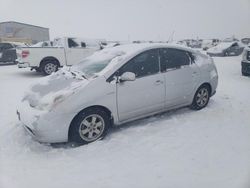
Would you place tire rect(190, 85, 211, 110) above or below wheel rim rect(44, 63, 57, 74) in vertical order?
A: below

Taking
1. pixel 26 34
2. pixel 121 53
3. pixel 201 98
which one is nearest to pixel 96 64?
pixel 121 53

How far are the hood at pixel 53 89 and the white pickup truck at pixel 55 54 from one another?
6.54 meters

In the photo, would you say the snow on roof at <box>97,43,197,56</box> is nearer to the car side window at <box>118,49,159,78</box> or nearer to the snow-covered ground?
the car side window at <box>118,49,159,78</box>

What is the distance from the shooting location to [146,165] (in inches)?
132

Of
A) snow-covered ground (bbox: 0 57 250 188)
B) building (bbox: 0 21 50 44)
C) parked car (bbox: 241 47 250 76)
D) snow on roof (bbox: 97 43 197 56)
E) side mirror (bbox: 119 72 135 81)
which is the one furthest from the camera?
building (bbox: 0 21 50 44)

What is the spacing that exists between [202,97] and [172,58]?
1.18 m

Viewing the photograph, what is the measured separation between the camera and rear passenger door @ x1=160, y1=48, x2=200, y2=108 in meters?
4.87

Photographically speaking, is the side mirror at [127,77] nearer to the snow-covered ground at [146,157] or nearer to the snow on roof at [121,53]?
the snow on roof at [121,53]

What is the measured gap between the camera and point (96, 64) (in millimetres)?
4742

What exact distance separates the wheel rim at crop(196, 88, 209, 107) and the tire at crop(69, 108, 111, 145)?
7.29ft

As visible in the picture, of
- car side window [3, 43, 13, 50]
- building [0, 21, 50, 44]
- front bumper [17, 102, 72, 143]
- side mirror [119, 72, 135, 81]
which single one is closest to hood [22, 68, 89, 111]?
front bumper [17, 102, 72, 143]

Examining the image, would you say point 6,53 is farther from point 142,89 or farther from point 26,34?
point 26,34

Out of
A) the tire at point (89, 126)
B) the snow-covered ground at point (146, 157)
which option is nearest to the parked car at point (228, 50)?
Answer: the snow-covered ground at point (146, 157)

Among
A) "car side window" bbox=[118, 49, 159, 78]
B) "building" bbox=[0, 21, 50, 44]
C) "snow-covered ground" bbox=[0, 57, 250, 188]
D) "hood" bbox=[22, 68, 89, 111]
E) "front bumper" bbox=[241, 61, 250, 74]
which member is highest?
"building" bbox=[0, 21, 50, 44]
